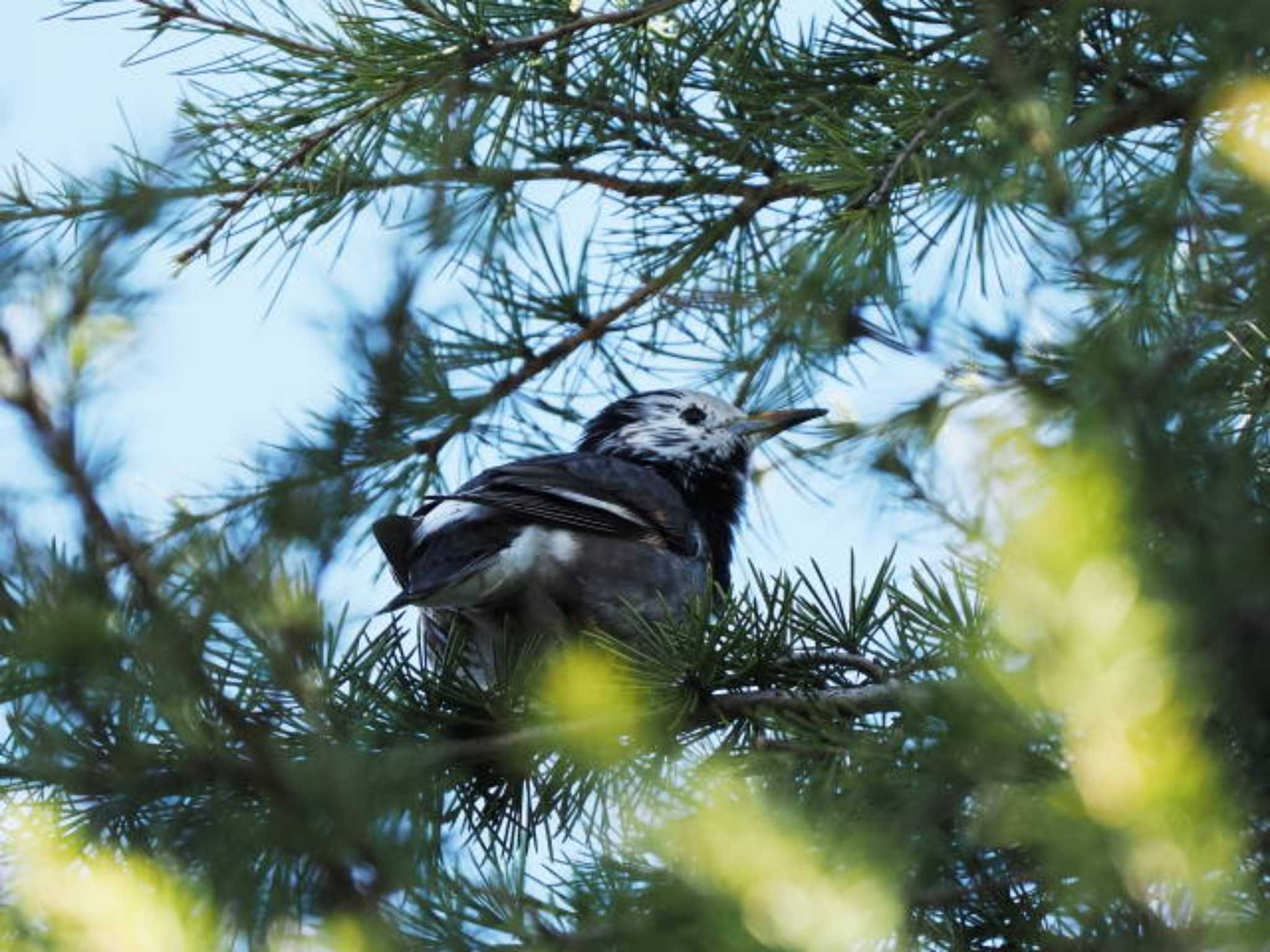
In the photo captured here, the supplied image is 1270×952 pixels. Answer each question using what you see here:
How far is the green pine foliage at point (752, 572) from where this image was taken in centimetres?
139

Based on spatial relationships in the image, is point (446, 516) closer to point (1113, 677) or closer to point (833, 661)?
point (833, 661)

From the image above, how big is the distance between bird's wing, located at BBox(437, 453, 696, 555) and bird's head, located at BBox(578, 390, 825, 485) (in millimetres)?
467

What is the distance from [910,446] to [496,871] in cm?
171

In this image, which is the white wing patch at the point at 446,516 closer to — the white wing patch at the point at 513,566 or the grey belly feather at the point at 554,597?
the white wing patch at the point at 513,566

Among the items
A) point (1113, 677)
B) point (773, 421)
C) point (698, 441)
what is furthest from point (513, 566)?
point (1113, 677)

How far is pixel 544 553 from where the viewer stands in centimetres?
376

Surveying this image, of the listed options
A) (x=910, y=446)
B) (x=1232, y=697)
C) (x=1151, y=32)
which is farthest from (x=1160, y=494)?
(x=910, y=446)

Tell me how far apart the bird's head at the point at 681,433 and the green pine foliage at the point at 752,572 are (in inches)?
10.5

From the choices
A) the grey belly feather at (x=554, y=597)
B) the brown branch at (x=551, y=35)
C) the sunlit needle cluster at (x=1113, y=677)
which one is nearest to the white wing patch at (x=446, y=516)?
the grey belly feather at (x=554, y=597)

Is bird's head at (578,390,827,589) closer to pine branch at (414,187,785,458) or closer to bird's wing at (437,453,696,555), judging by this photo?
bird's wing at (437,453,696,555)

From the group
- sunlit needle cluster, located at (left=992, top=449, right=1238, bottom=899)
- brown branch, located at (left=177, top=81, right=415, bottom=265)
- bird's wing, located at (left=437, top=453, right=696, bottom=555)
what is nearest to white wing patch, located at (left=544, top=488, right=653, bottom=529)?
bird's wing, located at (left=437, top=453, right=696, bottom=555)

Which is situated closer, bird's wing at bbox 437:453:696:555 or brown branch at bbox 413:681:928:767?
brown branch at bbox 413:681:928:767

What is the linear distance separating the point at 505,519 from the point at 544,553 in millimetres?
118

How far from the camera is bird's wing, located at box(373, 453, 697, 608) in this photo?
364 centimetres
